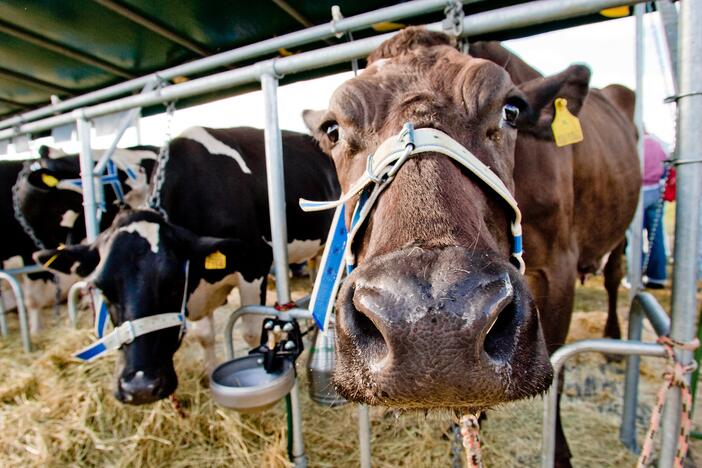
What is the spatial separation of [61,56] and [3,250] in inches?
124

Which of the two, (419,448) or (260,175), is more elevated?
(260,175)

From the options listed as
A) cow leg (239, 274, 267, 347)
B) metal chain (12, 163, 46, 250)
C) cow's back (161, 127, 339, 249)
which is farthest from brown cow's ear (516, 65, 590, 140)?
metal chain (12, 163, 46, 250)

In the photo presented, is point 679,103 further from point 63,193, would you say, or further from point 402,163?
point 63,193

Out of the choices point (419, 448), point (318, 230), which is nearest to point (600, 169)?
point (419, 448)

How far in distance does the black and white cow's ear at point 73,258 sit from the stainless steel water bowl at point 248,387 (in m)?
1.29

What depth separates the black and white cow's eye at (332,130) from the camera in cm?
178

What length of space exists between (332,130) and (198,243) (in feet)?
4.97

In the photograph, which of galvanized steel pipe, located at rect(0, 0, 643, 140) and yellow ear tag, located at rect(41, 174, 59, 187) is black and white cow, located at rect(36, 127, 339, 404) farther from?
yellow ear tag, located at rect(41, 174, 59, 187)

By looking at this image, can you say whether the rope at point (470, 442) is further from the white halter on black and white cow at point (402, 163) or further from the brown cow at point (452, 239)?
the white halter on black and white cow at point (402, 163)

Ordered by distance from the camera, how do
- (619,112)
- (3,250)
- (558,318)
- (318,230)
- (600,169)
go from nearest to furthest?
(558,318) < (600,169) < (619,112) < (318,230) < (3,250)

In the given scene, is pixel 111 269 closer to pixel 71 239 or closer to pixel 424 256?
pixel 424 256

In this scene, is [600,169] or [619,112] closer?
[600,169]

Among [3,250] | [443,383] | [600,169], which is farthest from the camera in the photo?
[3,250]

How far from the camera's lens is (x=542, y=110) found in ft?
6.83
